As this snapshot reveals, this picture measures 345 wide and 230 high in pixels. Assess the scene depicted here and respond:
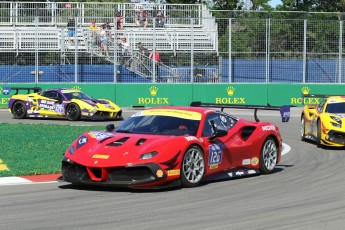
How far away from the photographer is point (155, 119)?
1169 centimetres

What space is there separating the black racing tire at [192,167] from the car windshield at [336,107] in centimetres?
711

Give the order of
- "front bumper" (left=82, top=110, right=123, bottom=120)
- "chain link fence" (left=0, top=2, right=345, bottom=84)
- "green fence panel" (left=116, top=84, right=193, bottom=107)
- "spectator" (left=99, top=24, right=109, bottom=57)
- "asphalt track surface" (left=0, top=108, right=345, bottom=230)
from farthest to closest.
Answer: "spectator" (left=99, top=24, right=109, bottom=57) < "chain link fence" (left=0, top=2, right=345, bottom=84) < "green fence panel" (left=116, top=84, right=193, bottom=107) < "front bumper" (left=82, top=110, right=123, bottom=120) < "asphalt track surface" (left=0, top=108, right=345, bottom=230)

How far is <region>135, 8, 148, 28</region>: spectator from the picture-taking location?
34031 mm

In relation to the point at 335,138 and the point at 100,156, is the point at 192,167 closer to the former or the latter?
the point at 100,156

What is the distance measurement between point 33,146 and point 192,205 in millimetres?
7715

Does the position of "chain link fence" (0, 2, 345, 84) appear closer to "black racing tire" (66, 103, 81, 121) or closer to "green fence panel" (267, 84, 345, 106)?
"green fence panel" (267, 84, 345, 106)

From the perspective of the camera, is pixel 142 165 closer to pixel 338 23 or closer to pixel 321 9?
pixel 338 23

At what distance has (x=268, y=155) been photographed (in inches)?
498

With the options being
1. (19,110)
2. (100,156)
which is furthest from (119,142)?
(19,110)

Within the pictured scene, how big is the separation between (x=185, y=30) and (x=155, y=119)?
22.6m

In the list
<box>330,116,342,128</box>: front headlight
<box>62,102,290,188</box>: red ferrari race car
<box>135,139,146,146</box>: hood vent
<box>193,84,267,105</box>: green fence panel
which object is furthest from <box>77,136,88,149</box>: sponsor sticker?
<box>193,84,267,105</box>: green fence panel

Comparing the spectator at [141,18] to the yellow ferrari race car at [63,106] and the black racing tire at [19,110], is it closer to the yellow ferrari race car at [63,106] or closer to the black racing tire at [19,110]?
the yellow ferrari race car at [63,106]

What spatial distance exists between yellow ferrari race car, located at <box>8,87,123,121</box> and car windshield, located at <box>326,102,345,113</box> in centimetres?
909

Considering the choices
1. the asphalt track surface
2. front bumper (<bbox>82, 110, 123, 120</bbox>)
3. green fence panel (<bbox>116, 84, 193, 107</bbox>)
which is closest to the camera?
the asphalt track surface
